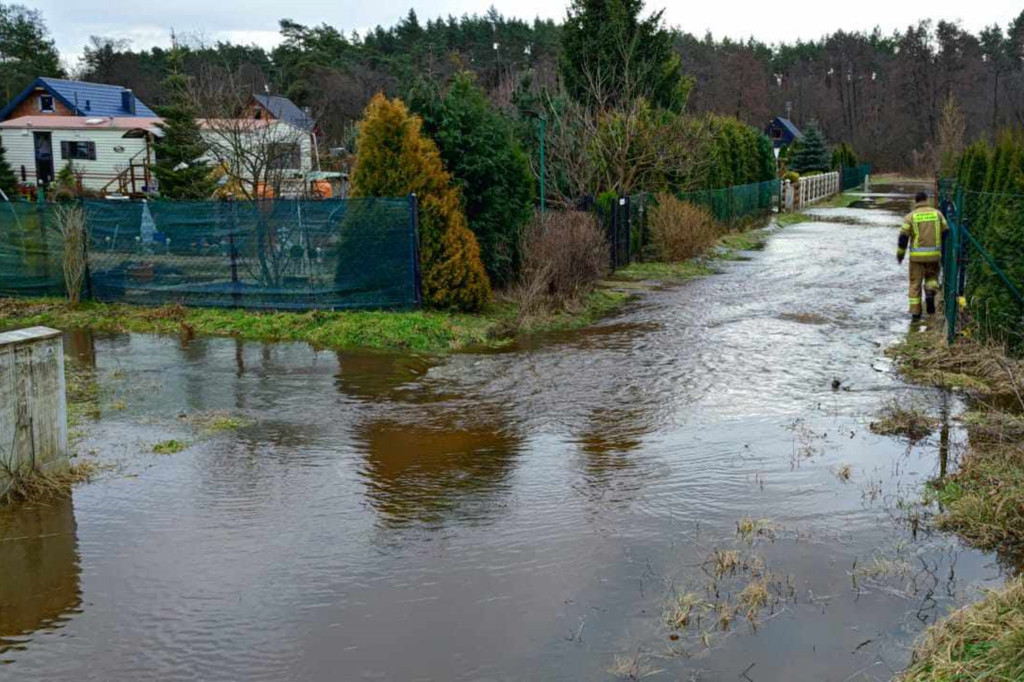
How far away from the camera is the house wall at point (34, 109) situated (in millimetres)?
50344

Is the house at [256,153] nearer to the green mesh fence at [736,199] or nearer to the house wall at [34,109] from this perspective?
the green mesh fence at [736,199]

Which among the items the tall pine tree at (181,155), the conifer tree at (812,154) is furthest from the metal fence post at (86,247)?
the conifer tree at (812,154)

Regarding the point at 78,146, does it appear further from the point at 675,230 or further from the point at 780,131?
the point at 780,131

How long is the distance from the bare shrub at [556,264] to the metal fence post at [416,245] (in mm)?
1571

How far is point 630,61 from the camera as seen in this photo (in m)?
31.2

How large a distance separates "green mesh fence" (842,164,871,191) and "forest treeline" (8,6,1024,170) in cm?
449

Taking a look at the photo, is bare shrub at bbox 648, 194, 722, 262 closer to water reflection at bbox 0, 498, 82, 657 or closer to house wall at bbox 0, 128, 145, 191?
water reflection at bbox 0, 498, 82, 657

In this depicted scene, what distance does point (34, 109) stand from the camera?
51.3m

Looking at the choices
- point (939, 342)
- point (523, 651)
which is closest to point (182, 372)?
point (523, 651)

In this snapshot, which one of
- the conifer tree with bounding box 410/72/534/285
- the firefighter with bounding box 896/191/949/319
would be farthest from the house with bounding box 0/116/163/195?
the firefighter with bounding box 896/191/949/319

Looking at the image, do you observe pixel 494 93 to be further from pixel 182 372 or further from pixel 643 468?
pixel 643 468

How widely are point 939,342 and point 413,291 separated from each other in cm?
744

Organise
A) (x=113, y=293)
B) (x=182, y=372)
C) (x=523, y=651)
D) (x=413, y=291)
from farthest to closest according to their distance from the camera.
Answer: (x=113, y=293), (x=413, y=291), (x=182, y=372), (x=523, y=651)

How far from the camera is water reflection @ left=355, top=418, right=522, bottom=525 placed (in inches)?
285
